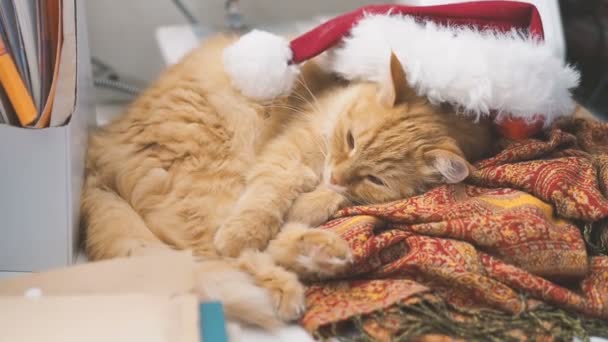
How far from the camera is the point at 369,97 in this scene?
4.48 feet

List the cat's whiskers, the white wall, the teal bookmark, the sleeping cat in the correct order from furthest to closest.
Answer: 1. the white wall
2. the cat's whiskers
3. the sleeping cat
4. the teal bookmark

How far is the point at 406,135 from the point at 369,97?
0.13 meters

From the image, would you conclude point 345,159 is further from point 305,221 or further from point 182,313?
point 182,313

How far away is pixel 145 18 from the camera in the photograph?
206 cm

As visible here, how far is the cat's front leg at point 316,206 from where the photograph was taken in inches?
50.8

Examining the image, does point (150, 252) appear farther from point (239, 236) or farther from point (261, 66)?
point (261, 66)

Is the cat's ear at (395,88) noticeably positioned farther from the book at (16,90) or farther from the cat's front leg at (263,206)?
the book at (16,90)

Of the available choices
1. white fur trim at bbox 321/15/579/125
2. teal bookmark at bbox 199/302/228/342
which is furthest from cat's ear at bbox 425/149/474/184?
teal bookmark at bbox 199/302/228/342

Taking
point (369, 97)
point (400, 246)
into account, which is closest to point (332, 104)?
point (369, 97)

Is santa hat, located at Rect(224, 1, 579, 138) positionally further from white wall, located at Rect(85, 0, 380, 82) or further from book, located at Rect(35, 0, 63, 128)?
white wall, located at Rect(85, 0, 380, 82)

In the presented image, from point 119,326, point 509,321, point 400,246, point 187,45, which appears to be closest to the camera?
point 119,326

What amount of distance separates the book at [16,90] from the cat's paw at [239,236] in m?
0.42

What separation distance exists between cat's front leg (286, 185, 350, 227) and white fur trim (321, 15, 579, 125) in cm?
29

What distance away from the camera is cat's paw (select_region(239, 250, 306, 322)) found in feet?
3.48
